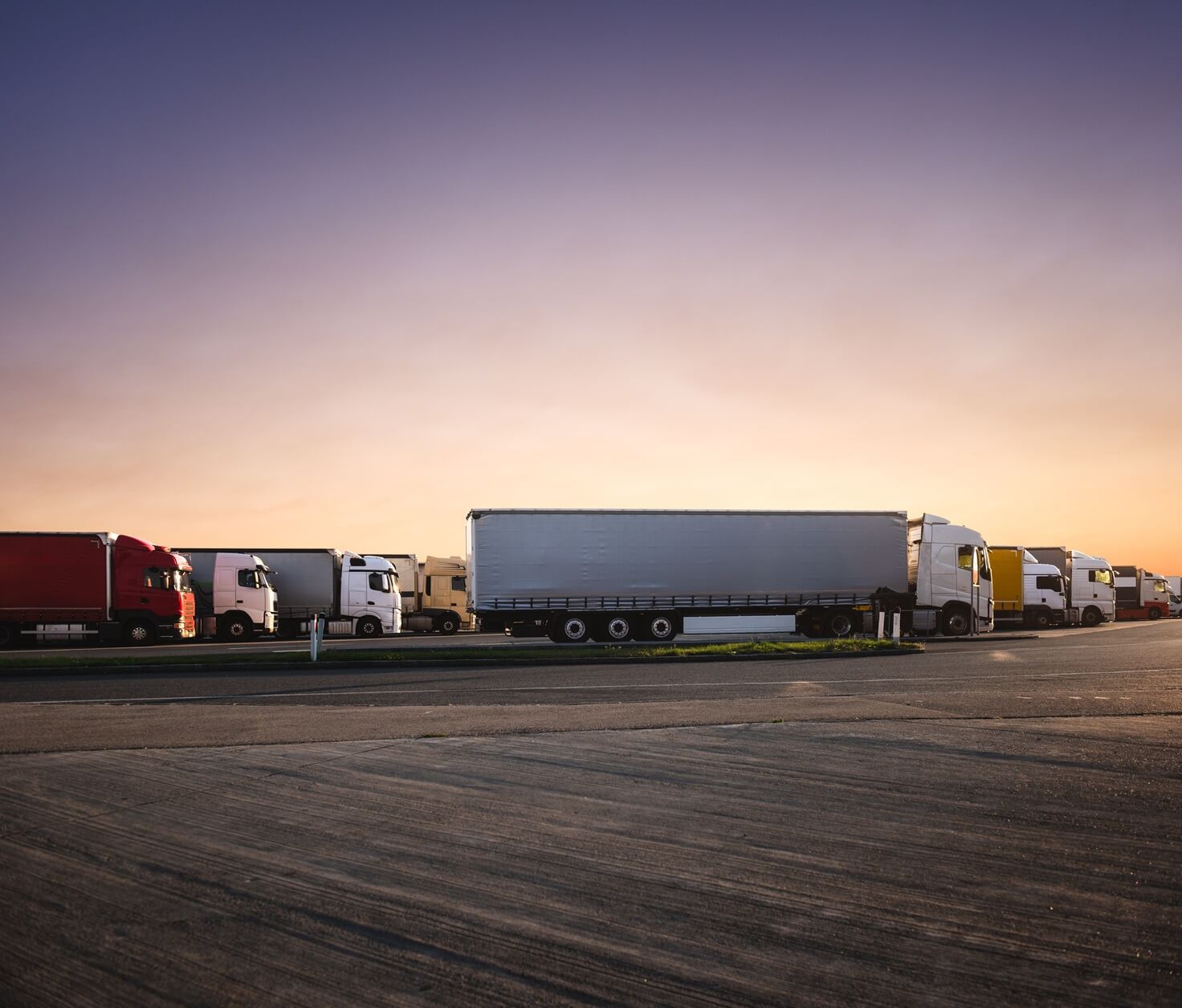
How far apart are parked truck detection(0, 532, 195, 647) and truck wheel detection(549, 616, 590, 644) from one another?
40.2 feet

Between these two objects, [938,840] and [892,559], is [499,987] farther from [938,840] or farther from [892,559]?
[892,559]

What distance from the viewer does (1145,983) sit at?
10.3 feet

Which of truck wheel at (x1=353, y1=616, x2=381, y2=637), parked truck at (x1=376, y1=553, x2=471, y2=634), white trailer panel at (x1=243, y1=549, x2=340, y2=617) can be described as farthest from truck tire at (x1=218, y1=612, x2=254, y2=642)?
parked truck at (x1=376, y1=553, x2=471, y2=634)

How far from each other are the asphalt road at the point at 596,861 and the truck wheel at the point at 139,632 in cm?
2137

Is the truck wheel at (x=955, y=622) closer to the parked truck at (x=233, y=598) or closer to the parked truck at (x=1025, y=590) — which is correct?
the parked truck at (x=1025, y=590)

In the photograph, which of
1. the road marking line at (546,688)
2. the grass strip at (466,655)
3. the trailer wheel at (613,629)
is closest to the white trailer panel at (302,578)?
the trailer wheel at (613,629)

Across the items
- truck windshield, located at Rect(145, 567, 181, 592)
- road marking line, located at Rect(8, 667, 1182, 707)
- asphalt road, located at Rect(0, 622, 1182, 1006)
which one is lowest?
road marking line, located at Rect(8, 667, 1182, 707)

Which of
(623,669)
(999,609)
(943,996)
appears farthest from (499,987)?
(999,609)

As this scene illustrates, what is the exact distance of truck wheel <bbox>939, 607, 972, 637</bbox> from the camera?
29.3 meters

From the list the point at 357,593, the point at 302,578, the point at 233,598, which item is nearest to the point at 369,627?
the point at 357,593

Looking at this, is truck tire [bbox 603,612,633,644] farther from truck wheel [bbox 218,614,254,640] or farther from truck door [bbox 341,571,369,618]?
truck wheel [bbox 218,614,254,640]

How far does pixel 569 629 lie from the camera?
2708 cm

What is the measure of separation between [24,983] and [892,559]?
28419 millimetres

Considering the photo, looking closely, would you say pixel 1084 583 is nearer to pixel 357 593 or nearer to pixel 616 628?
pixel 616 628
